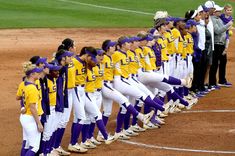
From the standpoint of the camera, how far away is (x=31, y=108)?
9297 millimetres

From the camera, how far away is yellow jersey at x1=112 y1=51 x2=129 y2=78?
11.9 metres

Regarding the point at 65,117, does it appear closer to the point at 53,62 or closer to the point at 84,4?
the point at 53,62

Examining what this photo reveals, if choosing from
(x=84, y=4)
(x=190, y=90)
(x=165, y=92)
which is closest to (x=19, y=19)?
(x=84, y=4)

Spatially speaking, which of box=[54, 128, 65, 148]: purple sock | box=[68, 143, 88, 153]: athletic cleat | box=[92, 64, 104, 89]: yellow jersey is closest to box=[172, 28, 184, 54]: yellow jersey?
box=[92, 64, 104, 89]: yellow jersey

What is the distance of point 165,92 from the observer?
1369 cm

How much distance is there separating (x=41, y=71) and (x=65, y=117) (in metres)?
1.44

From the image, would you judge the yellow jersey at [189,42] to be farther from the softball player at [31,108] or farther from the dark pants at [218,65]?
the softball player at [31,108]

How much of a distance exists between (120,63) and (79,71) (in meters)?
1.23

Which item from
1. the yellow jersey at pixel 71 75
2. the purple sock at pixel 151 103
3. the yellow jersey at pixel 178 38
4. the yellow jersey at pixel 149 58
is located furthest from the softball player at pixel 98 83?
the yellow jersey at pixel 178 38

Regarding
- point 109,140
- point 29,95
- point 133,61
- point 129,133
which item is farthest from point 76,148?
point 133,61

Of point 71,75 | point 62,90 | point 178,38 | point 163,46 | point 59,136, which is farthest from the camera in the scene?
point 178,38

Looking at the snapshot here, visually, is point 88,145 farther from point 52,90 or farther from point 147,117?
point 147,117

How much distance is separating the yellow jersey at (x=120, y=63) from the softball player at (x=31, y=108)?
8.51 feet

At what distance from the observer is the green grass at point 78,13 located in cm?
2639
